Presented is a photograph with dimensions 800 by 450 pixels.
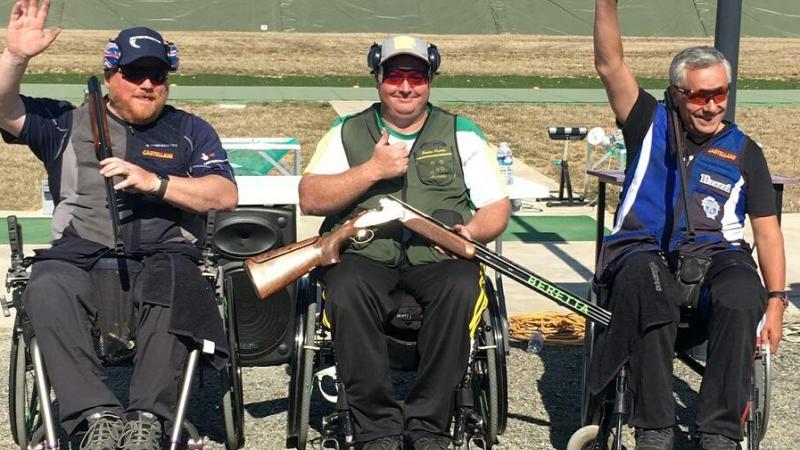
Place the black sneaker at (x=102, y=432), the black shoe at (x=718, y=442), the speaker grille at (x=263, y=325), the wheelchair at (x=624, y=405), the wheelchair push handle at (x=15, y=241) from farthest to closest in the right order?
the speaker grille at (x=263, y=325) → the wheelchair push handle at (x=15, y=241) → the wheelchair at (x=624, y=405) → the black shoe at (x=718, y=442) → the black sneaker at (x=102, y=432)

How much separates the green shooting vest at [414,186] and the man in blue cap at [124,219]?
49 cm

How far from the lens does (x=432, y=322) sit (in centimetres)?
394

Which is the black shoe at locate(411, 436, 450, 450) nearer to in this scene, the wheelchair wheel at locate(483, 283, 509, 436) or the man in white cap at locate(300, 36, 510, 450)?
the man in white cap at locate(300, 36, 510, 450)

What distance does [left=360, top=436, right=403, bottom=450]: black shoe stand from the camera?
3859 millimetres

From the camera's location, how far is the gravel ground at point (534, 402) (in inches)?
178

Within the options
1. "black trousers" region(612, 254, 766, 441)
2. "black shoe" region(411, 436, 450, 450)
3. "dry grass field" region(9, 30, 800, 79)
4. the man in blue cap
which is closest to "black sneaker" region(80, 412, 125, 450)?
the man in blue cap

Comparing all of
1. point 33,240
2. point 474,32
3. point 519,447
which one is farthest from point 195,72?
point 474,32

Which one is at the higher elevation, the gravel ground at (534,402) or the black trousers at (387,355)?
the black trousers at (387,355)

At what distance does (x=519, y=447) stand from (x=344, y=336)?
985mm

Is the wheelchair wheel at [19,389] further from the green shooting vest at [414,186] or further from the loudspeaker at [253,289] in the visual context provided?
the green shooting vest at [414,186]

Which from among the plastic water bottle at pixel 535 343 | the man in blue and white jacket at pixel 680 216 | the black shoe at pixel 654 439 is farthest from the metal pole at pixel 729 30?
the black shoe at pixel 654 439

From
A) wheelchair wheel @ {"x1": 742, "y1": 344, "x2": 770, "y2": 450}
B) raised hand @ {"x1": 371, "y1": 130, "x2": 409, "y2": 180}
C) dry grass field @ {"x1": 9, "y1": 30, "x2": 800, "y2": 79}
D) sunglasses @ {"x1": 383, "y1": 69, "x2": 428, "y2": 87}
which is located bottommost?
wheelchair wheel @ {"x1": 742, "y1": 344, "x2": 770, "y2": 450}

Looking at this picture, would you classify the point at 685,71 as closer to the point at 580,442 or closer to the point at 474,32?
the point at 580,442

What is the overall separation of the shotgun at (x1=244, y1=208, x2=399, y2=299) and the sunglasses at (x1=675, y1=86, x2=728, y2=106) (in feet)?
3.98
